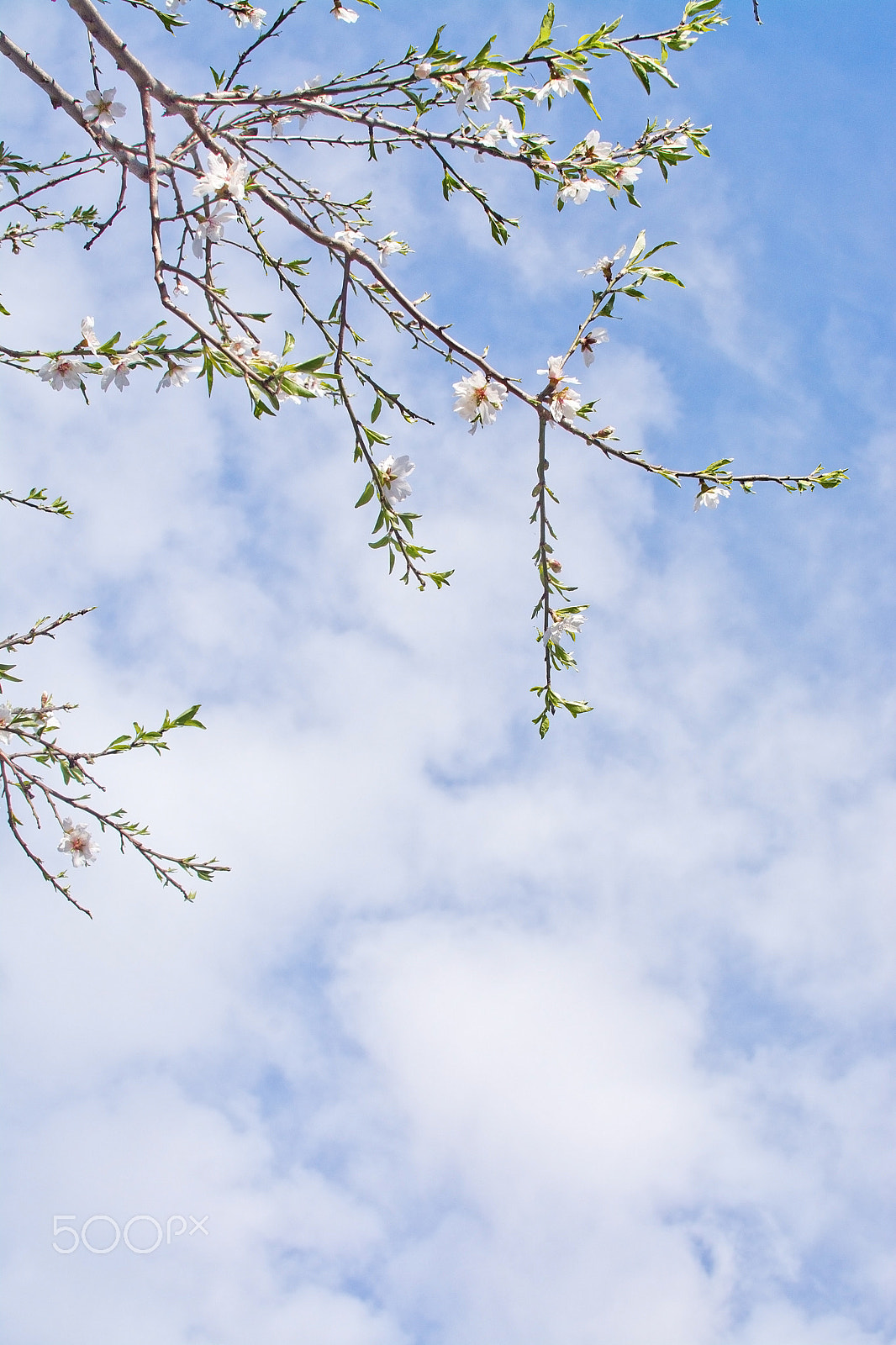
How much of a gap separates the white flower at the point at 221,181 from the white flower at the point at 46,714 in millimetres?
2359

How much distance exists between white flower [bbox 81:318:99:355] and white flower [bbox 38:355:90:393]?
8cm

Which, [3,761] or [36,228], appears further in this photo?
[36,228]

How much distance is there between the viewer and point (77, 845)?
433cm

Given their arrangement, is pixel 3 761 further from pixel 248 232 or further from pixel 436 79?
pixel 436 79

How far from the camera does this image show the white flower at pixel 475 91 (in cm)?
301

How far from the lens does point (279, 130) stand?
3748 millimetres

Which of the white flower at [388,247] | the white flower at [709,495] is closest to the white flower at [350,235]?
the white flower at [388,247]

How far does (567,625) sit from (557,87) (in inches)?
73.1

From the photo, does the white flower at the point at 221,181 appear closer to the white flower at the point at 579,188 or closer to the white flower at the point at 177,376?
the white flower at the point at 177,376

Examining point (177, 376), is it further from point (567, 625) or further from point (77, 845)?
point (77, 845)

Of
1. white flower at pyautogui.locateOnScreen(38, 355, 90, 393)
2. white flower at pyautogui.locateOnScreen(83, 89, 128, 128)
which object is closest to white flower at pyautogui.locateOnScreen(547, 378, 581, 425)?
white flower at pyautogui.locateOnScreen(38, 355, 90, 393)

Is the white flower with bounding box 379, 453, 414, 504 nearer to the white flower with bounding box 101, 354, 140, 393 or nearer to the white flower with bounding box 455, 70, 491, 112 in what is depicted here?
the white flower with bounding box 101, 354, 140, 393

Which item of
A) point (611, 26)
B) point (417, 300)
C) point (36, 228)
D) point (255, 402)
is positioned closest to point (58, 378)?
point (255, 402)

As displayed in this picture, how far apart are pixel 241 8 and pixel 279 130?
62cm
